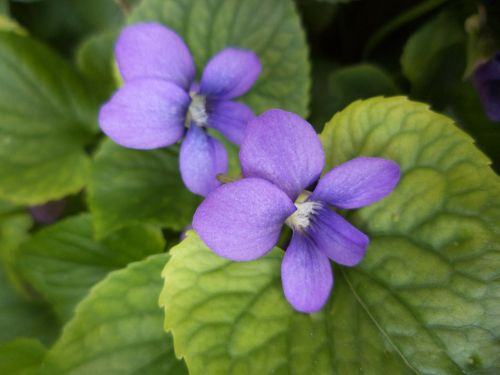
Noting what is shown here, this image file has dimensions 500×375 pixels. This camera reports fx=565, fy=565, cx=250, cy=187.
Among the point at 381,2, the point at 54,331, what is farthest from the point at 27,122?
the point at 381,2

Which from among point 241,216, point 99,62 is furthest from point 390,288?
point 99,62

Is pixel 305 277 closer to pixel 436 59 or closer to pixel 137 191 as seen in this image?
pixel 137 191

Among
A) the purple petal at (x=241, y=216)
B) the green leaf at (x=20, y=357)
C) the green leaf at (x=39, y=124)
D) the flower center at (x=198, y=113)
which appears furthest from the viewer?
the green leaf at (x=39, y=124)

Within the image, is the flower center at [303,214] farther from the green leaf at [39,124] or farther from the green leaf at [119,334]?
the green leaf at [39,124]

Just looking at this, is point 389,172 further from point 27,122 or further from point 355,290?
point 27,122

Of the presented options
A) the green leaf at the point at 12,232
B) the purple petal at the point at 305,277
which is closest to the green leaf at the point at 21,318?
the green leaf at the point at 12,232

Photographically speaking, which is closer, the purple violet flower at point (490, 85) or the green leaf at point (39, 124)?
the purple violet flower at point (490, 85)
